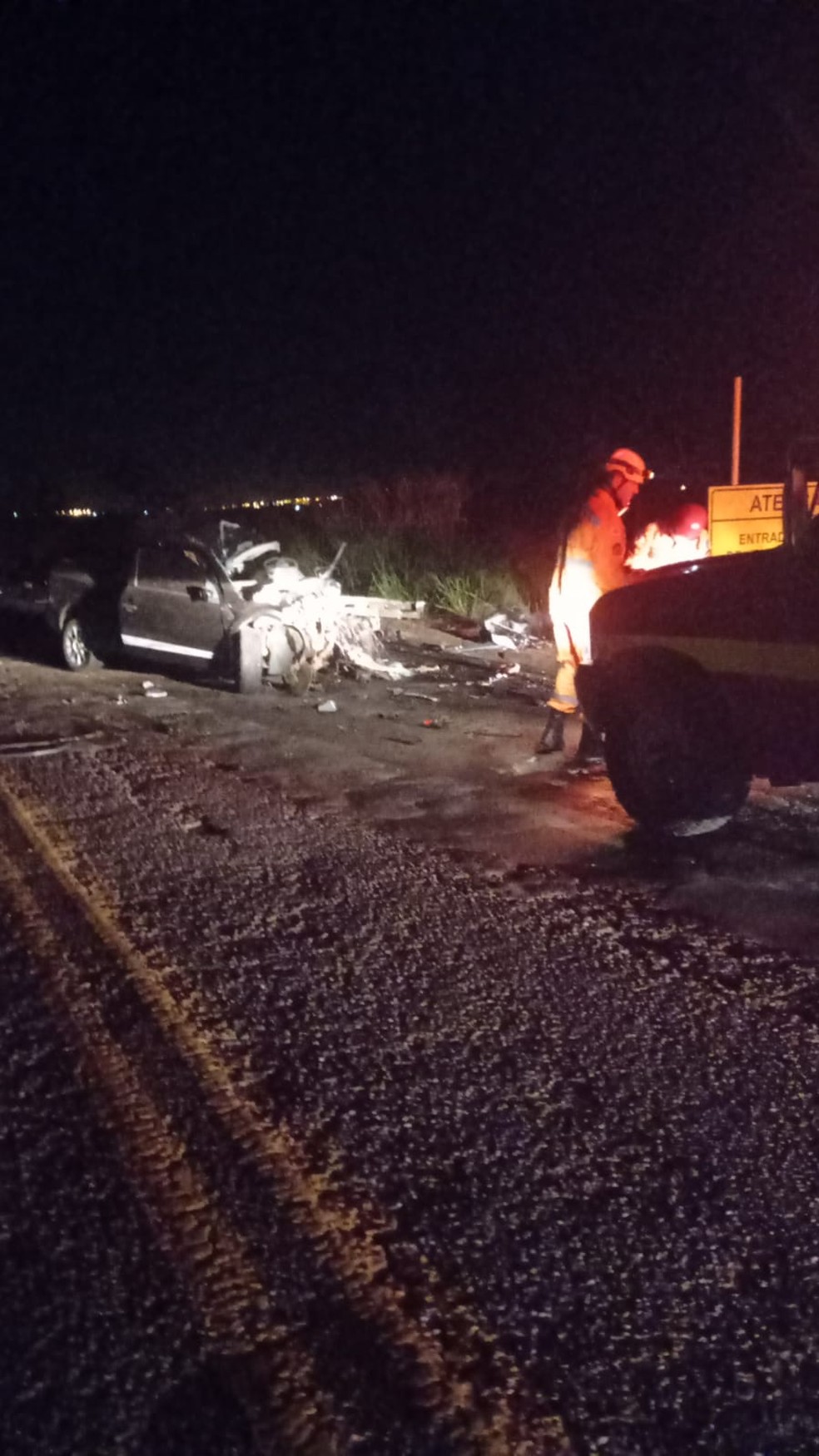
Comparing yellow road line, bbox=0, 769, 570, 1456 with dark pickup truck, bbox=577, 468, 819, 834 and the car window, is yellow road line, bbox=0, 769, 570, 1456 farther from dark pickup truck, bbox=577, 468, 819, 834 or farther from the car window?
the car window

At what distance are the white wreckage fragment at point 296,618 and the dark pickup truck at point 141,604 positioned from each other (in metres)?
0.08

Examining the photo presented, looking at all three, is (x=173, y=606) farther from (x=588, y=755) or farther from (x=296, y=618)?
(x=588, y=755)

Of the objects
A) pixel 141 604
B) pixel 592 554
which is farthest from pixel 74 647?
pixel 592 554

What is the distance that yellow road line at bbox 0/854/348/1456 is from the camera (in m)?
3.16

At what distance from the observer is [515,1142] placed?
4.36 meters

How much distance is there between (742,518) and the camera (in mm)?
12562

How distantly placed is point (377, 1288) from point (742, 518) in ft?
32.6

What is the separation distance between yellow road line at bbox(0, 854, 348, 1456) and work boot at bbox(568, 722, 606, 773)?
187 inches

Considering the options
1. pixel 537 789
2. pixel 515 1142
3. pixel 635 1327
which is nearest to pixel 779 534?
pixel 537 789

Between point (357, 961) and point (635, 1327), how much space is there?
2.66 meters

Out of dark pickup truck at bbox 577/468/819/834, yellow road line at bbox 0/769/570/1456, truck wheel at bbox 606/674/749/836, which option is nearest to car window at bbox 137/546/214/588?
dark pickup truck at bbox 577/468/819/834

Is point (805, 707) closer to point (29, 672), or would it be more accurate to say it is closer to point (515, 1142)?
point (515, 1142)

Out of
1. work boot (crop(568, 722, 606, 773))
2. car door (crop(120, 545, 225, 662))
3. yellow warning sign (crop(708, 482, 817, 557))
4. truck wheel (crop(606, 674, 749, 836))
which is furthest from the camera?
car door (crop(120, 545, 225, 662))

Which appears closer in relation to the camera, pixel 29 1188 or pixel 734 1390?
pixel 734 1390
